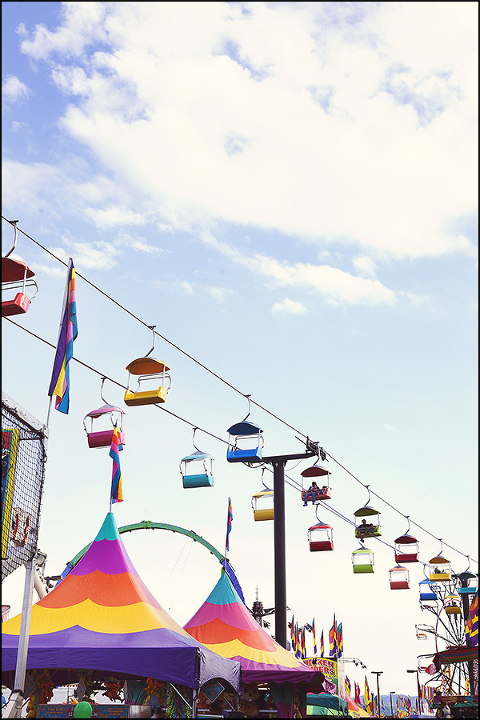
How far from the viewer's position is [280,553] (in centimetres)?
1612

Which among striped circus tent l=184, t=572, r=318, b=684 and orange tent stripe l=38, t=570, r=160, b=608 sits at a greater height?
orange tent stripe l=38, t=570, r=160, b=608

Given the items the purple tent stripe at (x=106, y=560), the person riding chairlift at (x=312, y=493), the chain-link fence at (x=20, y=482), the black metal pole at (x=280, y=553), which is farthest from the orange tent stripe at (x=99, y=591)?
the person riding chairlift at (x=312, y=493)

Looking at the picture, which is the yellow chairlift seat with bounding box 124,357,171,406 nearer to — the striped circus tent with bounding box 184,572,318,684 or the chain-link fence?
the chain-link fence

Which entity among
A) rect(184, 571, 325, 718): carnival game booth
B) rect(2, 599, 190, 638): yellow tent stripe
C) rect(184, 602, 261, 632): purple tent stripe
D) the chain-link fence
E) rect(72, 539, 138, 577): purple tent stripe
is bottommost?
rect(184, 571, 325, 718): carnival game booth

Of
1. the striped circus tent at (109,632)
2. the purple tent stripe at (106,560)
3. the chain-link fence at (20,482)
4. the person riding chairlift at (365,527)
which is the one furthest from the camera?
the person riding chairlift at (365,527)

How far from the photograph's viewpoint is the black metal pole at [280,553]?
15.8 m

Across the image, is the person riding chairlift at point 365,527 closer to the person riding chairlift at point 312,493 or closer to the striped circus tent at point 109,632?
the person riding chairlift at point 312,493

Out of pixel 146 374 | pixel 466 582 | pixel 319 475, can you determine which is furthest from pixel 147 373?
pixel 466 582

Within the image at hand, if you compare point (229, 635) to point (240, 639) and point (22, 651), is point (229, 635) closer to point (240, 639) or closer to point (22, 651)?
point (240, 639)

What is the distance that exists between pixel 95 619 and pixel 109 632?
489 mm

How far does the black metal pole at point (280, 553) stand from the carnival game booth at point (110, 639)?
2354mm

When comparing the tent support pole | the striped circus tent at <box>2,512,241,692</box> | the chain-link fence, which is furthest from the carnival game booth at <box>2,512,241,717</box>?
the chain-link fence

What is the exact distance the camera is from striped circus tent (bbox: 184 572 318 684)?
14492 millimetres

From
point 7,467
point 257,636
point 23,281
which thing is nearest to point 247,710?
point 257,636
